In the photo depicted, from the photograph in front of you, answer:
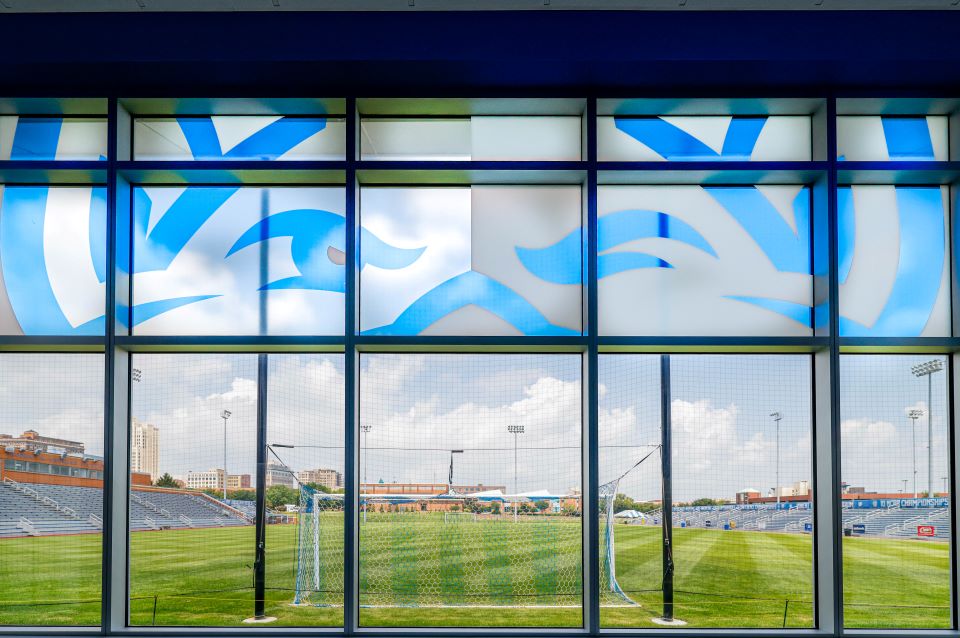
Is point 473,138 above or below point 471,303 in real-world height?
above

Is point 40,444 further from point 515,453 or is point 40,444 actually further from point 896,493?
point 896,493

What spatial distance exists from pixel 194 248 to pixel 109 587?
164cm

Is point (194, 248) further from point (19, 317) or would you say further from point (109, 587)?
point (109, 587)

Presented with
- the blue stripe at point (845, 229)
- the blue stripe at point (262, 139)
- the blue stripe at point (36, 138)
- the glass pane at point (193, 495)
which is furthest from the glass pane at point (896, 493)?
the blue stripe at point (36, 138)

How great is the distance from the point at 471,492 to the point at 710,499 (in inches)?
46.3

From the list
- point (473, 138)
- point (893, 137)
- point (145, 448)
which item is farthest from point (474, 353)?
point (893, 137)

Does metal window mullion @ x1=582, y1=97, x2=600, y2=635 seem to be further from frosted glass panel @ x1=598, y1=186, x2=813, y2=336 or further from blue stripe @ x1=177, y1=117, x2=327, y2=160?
blue stripe @ x1=177, y1=117, x2=327, y2=160

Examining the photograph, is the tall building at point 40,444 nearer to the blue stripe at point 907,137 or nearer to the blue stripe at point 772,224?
the blue stripe at point 772,224

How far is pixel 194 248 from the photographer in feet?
12.2

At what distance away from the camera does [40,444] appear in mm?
3670

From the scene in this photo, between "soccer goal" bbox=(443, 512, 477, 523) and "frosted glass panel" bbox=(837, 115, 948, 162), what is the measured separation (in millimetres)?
2582

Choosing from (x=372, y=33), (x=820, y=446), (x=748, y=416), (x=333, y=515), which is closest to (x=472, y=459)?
(x=333, y=515)

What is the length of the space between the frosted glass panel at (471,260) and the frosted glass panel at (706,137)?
350mm
